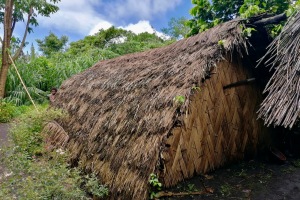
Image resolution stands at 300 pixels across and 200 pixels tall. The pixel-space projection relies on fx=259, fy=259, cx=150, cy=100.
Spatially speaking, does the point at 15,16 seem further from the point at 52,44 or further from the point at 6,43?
the point at 52,44

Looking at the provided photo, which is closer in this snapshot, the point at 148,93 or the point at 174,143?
the point at 174,143

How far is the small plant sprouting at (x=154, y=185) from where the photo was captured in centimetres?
298

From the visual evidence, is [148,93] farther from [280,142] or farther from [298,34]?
[280,142]

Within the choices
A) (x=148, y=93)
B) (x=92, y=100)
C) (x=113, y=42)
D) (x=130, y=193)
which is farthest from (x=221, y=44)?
(x=113, y=42)

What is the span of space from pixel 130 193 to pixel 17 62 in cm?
1221

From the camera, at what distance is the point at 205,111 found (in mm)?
3840

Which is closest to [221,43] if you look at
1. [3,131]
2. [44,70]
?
[3,131]

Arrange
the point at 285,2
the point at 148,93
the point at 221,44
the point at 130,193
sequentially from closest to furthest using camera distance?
the point at 130,193
the point at 221,44
the point at 148,93
the point at 285,2

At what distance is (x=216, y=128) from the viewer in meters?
4.02

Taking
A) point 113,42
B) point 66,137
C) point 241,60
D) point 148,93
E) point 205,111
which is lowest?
point 66,137

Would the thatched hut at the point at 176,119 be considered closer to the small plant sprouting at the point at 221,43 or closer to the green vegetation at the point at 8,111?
the small plant sprouting at the point at 221,43

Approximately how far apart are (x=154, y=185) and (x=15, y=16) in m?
11.8

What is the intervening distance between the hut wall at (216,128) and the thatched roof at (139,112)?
9.6 inches

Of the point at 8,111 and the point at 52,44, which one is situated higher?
the point at 52,44
